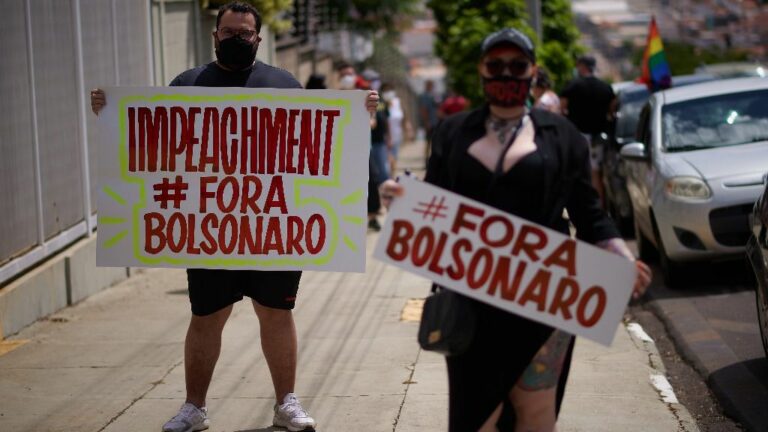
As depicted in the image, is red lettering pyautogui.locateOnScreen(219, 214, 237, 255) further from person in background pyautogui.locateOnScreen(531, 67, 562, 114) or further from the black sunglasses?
person in background pyautogui.locateOnScreen(531, 67, 562, 114)

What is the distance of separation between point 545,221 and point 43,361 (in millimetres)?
4461

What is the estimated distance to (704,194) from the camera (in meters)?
10.6

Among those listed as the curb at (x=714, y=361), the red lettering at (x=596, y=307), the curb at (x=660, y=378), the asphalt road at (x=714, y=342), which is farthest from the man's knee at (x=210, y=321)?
the curb at (x=714, y=361)

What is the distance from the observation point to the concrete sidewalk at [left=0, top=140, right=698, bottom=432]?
674 cm

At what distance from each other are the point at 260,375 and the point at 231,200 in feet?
5.90

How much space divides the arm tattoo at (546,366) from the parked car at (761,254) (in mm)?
2780

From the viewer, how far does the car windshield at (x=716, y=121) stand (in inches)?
456

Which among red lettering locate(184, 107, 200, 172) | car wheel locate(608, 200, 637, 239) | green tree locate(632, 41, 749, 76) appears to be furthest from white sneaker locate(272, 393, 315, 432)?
green tree locate(632, 41, 749, 76)

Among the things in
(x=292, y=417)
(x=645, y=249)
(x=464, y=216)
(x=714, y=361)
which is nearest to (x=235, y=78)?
(x=292, y=417)

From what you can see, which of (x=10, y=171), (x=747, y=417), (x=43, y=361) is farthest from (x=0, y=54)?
(x=747, y=417)

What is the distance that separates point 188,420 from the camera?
20.7ft

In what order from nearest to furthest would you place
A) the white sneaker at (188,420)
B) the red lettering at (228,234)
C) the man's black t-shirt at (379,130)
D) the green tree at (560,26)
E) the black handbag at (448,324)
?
the black handbag at (448,324) → the red lettering at (228,234) → the white sneaker at (188,420) → the man's black t-shirt at (379,130) → the green tree at (560,26)

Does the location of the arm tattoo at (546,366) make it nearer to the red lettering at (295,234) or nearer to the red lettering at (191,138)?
the red lettering at (295,234)

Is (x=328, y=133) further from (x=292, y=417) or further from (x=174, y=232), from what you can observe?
(x=292, y=417)
